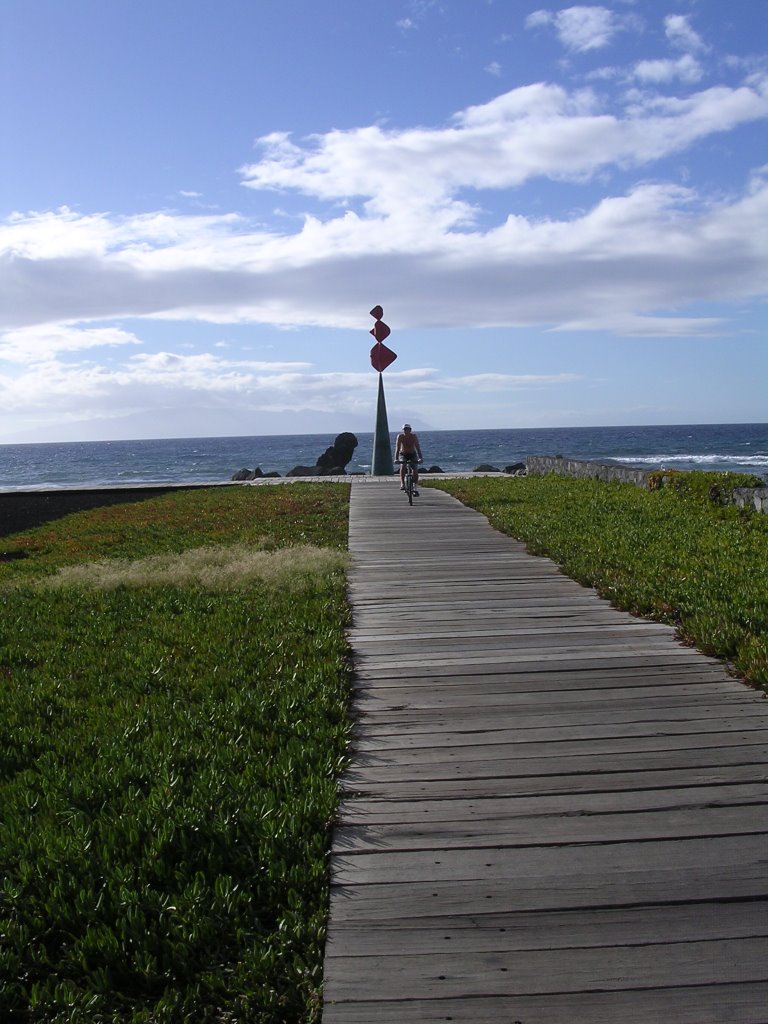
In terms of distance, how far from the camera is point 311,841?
3.58 m

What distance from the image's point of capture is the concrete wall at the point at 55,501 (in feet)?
73.5

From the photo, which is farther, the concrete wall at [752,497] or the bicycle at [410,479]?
the bicycle at [410,479]

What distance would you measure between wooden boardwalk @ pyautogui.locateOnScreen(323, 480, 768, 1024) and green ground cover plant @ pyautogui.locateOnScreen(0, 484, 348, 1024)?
0.21m

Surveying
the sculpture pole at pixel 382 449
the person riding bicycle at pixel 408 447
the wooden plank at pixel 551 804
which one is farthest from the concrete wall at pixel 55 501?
the wooden plank at pixel 551 804

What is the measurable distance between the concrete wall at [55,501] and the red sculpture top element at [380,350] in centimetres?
645

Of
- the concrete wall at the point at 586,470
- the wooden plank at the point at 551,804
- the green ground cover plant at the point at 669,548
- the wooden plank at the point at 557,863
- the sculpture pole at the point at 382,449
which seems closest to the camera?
the wooden plank at the point at 557,863

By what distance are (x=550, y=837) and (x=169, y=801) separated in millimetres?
1696

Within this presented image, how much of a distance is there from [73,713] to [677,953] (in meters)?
3.93

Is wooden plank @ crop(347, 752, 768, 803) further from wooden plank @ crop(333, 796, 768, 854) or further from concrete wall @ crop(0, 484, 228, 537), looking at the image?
concrete wall @ crop(0, 484, 228, 537)

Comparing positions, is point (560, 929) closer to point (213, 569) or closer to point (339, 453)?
point (213, 569)

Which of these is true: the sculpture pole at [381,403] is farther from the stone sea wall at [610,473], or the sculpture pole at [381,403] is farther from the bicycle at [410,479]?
the bicycle at [410,479]

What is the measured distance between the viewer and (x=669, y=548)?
10344 mm

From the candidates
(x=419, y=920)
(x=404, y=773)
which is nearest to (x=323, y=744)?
(x=404, y=773)

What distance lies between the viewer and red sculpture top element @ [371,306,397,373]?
75.5 ft
